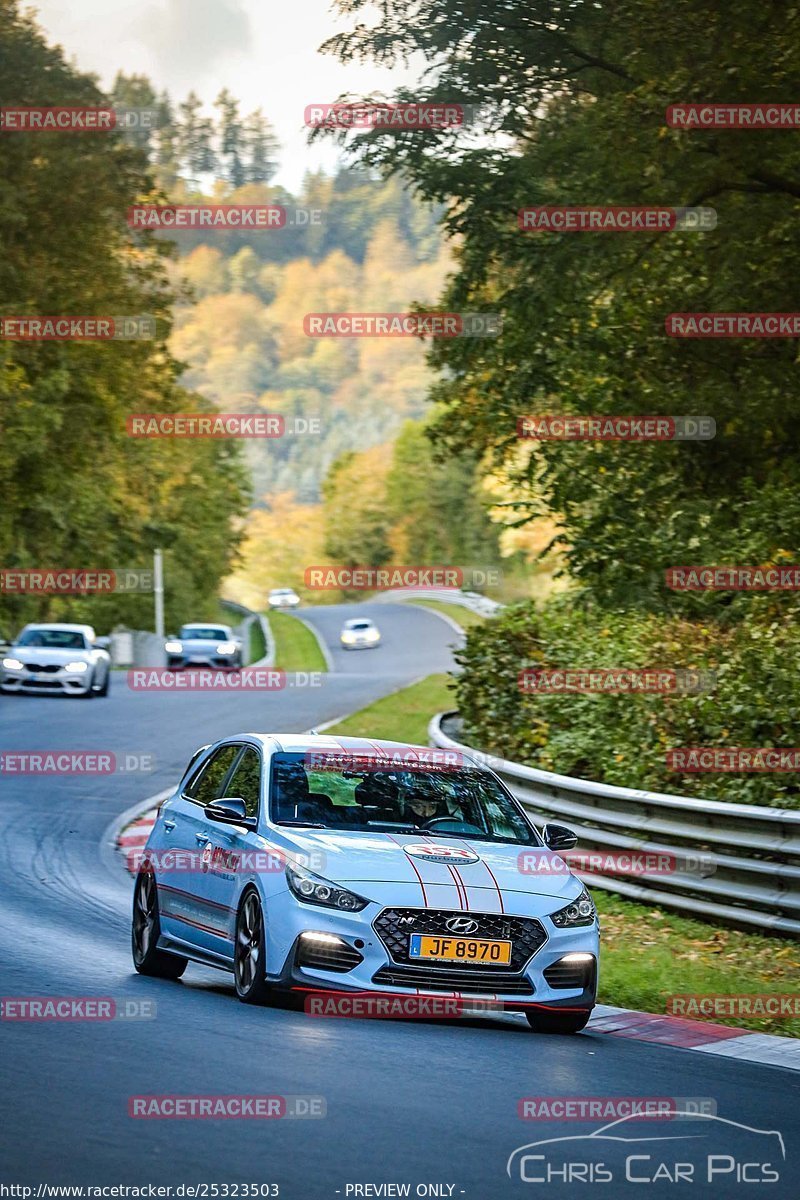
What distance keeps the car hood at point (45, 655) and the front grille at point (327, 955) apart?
93.3ft

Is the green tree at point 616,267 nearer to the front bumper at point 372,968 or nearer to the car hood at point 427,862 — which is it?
the car hood at point 427,862

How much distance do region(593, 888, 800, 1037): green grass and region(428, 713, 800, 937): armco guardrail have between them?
0.14m

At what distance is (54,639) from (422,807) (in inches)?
1129

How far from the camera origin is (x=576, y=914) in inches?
390

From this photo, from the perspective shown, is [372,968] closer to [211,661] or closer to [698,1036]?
[698,1036]

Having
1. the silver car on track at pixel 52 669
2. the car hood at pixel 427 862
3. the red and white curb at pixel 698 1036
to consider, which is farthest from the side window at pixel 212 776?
the silver car on track at pixel 52 669

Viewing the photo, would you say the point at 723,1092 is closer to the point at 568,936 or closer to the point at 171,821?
the point at 568,936

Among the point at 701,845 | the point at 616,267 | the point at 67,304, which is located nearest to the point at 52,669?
the point at 67,304

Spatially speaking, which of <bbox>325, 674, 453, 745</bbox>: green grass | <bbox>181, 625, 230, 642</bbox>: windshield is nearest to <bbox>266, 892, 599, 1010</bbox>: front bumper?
<bbox>325, 674, 453, 745</bbox>: green grass

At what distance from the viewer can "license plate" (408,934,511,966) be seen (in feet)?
30.9

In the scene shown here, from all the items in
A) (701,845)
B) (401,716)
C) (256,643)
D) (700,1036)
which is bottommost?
(256,643)

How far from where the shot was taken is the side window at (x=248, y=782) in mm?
10547

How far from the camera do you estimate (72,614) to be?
82.2 meters

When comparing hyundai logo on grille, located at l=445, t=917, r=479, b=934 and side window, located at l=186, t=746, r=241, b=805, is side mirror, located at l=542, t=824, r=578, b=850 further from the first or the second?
side window, located at l=186, t=746, r=241, b=805
